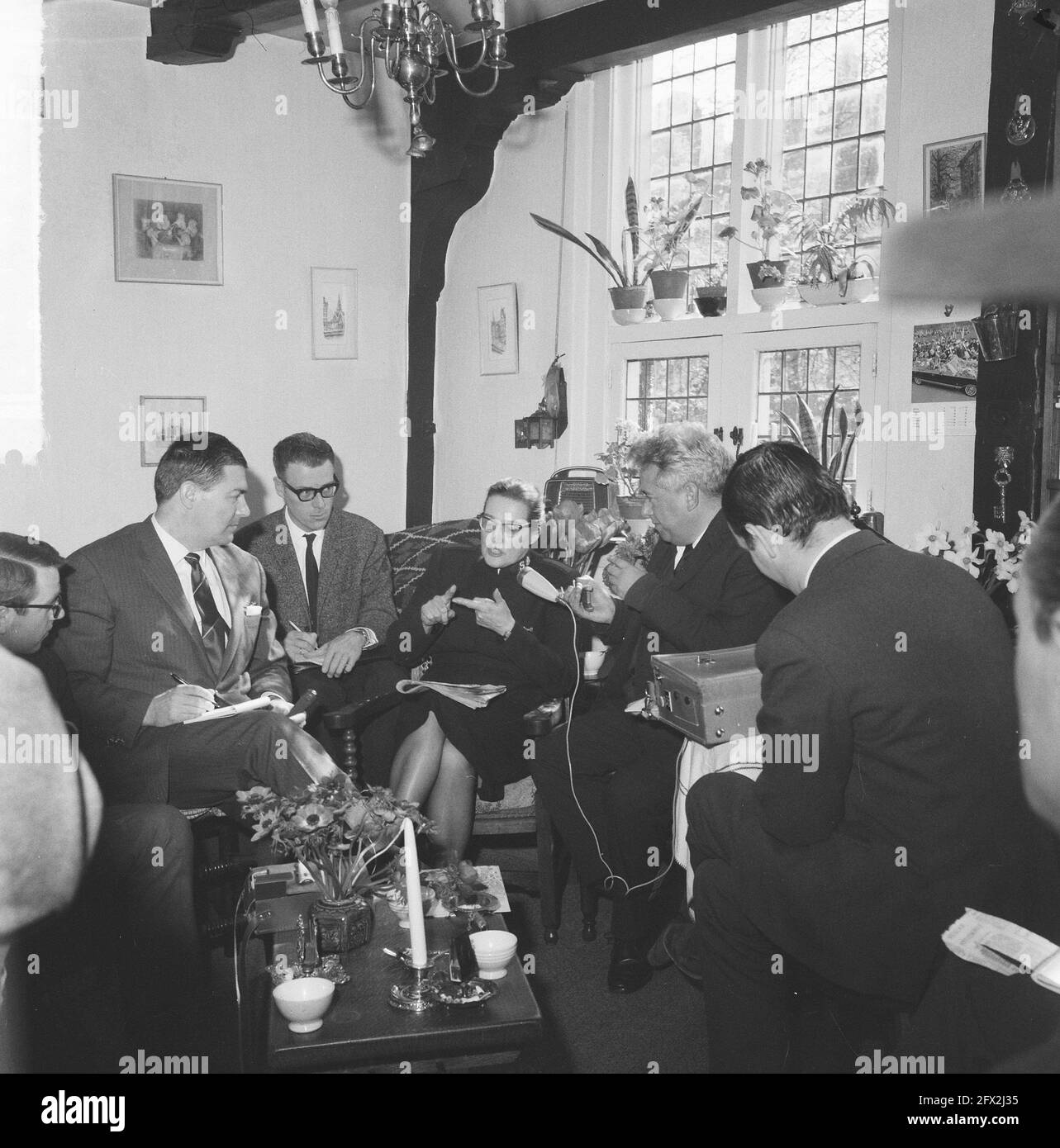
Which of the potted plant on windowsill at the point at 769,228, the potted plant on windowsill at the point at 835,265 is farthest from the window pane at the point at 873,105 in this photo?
the potted plant on windowsill at the point at 769,228

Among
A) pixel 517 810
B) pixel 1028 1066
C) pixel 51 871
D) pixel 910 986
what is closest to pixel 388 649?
pixel 517 810

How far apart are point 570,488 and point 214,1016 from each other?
2501 mm

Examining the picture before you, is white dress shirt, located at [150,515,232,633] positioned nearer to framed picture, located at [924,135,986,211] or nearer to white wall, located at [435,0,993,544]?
white wall, located at [435,0,993,544]

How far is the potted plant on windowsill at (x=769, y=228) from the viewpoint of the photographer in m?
4.33

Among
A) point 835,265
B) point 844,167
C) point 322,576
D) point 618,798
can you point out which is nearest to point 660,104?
point 844,167

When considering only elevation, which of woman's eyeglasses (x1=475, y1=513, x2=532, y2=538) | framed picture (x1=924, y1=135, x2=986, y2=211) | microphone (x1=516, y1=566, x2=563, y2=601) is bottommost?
microphone (x1=516, y1=566, x2=563, y2=601)

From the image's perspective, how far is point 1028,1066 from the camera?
3.67 ft

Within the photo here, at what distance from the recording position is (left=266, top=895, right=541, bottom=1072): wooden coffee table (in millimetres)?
2035

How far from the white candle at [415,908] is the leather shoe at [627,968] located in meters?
1.08

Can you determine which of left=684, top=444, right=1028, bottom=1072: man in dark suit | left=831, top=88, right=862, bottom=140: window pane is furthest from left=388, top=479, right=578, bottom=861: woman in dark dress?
left=831, top=88, right=862, bottom=140: window pane

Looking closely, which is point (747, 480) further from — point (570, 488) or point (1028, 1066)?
point (570, 488)

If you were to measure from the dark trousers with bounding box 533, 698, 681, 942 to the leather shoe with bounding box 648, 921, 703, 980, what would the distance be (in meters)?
0.12

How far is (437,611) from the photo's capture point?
3822 millimetres
